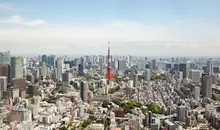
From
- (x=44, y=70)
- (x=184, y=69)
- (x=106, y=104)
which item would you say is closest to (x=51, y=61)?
(x=44, y=70)

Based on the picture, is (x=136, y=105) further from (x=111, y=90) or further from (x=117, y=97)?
(x=111, y=90)

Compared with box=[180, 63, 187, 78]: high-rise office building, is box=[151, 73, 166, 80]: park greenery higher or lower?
lower

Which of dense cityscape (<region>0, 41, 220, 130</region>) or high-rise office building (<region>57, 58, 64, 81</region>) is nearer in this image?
dense cityscape (<region>0, 41, 220, 130</region>)

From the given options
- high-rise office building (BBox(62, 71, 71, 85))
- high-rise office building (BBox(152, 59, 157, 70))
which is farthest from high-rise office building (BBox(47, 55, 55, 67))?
high-rise office building (BBox(152, 59, 157, 70))

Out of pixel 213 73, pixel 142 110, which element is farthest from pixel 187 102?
pixel 213 73

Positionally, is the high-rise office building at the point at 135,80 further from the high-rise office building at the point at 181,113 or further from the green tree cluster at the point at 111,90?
the high-rise office building at the point at 181,113

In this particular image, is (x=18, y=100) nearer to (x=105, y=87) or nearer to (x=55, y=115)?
(x=55, y=115)

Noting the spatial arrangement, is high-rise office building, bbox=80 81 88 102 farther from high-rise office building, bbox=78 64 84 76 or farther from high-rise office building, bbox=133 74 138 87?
high-rise office building, bbox=78 64 84 76
